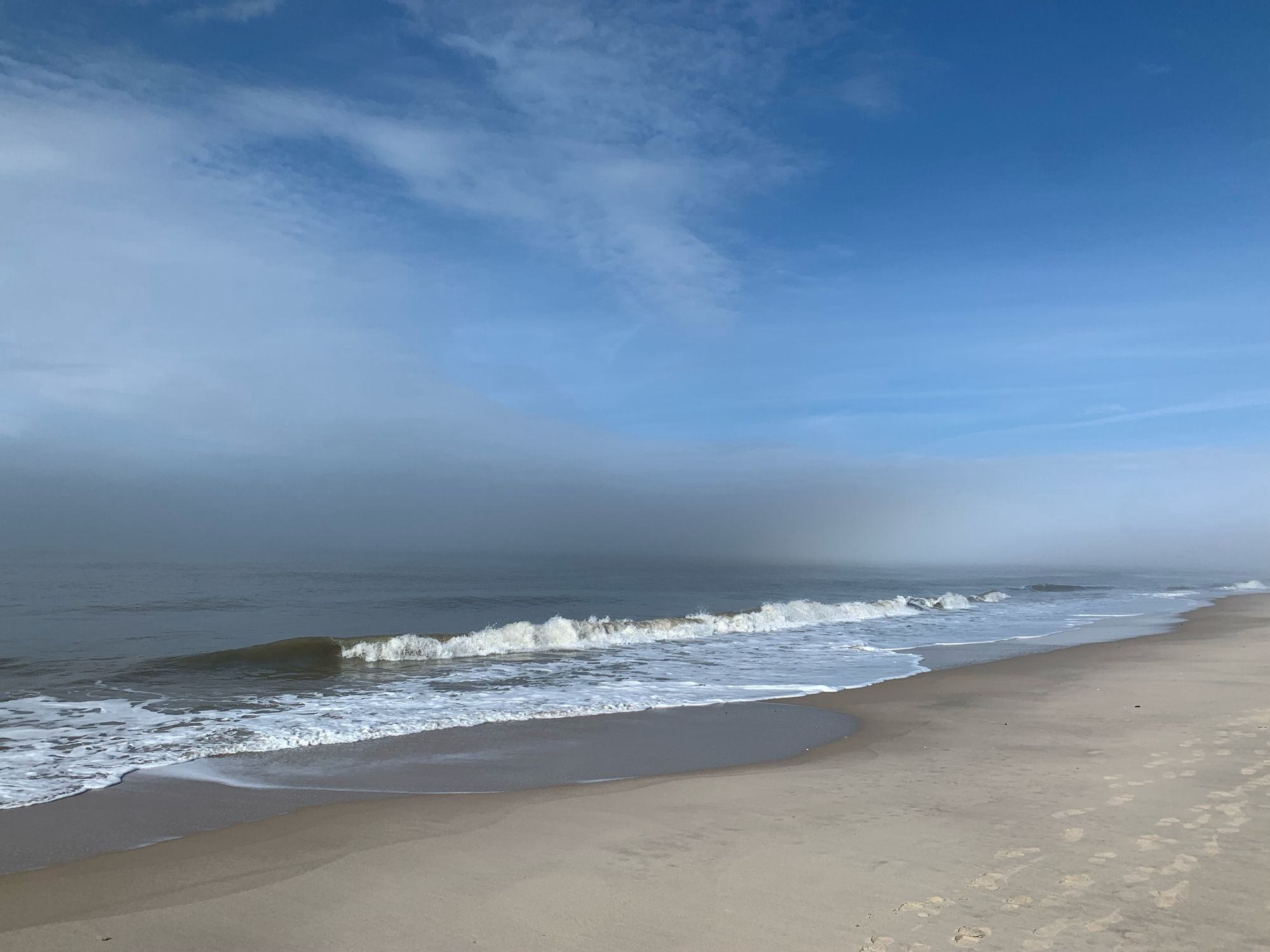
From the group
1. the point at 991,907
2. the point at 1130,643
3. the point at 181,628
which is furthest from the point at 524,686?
the point at 1130,643

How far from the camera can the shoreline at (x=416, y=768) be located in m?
5.81

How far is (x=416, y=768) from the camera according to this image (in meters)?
7.64

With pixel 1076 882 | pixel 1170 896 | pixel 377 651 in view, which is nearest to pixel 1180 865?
pixel 1170 896

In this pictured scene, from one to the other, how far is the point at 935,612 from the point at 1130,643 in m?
12.4

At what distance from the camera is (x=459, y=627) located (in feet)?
75.3

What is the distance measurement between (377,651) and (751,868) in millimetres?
14507

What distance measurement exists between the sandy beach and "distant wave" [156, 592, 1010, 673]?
33.7 ft

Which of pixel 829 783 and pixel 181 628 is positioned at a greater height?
pixel 181 628

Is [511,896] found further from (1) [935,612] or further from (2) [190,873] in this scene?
(1) [935,612]

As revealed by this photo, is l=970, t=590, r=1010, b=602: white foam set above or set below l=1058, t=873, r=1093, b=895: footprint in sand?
above

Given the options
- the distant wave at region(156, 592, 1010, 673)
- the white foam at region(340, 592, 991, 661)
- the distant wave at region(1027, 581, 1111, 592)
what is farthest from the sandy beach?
the distant wave at region(1027, 581, 1111, 592)

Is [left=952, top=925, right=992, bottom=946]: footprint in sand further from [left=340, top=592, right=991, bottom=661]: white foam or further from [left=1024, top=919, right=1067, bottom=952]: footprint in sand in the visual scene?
[left=340, top=592, right=991, bottom=661]: white foam

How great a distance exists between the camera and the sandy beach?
396cm

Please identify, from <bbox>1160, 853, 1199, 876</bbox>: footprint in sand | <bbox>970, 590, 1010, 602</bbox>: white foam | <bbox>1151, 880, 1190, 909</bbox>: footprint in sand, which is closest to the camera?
<bbox>1151, 880, 1190, 909</bbox>: footprint in sand
